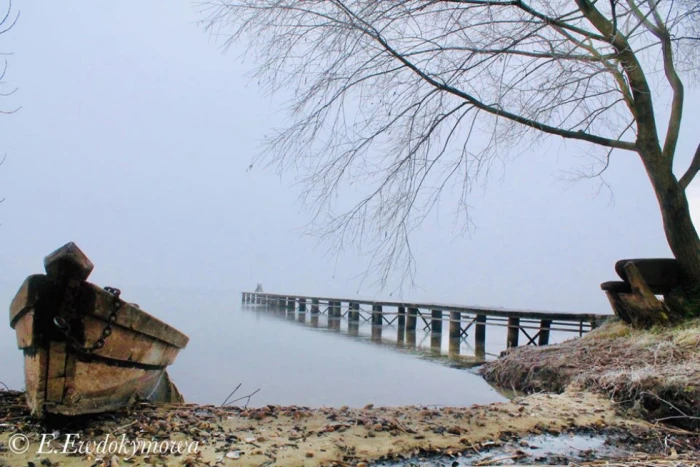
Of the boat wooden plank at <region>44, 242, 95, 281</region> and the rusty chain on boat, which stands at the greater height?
the boat wooden plank at <region>44, 242, 95, 281</region>

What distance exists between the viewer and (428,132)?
18.3 feet

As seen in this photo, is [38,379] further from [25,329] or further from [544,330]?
[544,330]

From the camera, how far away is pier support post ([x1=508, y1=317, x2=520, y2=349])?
14.8 meters

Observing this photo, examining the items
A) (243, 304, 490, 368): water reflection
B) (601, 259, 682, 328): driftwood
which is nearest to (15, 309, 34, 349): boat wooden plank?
(601, 259, 682, 328): driftwood

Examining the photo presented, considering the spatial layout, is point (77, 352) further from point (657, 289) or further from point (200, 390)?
point (657, 289)

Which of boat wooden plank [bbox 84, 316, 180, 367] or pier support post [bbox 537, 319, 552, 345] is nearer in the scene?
boat wooden plank [bbox 84, 316, 180, 367]

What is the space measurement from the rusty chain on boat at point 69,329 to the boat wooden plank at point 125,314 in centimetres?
4

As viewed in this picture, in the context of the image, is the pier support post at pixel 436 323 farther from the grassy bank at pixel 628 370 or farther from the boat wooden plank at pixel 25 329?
the boat wooden plank at pixel 25 329

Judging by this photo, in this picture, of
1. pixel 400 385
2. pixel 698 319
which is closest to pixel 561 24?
pixel 698 319

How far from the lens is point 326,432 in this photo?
4074mm

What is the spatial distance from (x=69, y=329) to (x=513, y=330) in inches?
521

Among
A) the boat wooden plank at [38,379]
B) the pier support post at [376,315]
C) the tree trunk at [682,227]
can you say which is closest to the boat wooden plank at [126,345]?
the boat wooden plank at [38,379]

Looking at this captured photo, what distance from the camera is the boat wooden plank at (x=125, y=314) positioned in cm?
402

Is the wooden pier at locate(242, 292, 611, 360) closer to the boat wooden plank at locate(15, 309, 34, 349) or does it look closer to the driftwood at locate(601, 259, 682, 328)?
the driftwood at locate(601, 259, 682, 328)
